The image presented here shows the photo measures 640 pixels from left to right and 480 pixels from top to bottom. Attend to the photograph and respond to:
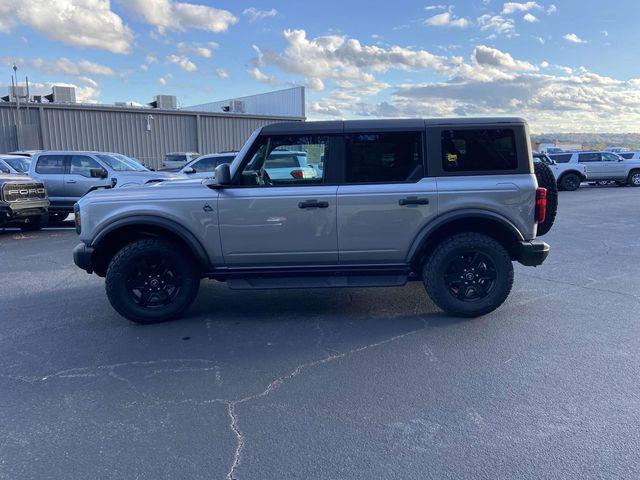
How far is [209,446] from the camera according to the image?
2984 mm

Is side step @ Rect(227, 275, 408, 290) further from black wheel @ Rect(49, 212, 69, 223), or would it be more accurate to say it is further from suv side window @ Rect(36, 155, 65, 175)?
black wheel @ Rect(49, 212, 69, 223)

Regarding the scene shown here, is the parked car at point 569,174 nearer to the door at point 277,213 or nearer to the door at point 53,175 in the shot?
the door at point 53,175

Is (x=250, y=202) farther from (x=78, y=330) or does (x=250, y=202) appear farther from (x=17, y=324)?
(x=17, y=324)

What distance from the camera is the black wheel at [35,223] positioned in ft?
37.0

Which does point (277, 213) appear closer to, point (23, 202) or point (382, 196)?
point (382, 196)

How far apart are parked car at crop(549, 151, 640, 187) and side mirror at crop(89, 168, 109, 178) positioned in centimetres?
1858

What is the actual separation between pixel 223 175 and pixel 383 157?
1566 millimetres

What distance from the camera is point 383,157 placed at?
5.07m

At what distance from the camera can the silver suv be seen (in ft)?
16.3

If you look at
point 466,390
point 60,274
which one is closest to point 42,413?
point 466,390

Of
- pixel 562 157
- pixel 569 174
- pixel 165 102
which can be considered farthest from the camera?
pixel 165 102

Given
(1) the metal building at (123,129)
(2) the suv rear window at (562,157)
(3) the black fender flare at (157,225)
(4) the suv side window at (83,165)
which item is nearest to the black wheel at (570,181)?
(2) the suv rear window at (562,157)

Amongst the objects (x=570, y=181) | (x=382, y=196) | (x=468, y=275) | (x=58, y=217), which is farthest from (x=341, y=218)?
(x=570, y=181)

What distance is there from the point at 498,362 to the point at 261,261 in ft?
7.79
